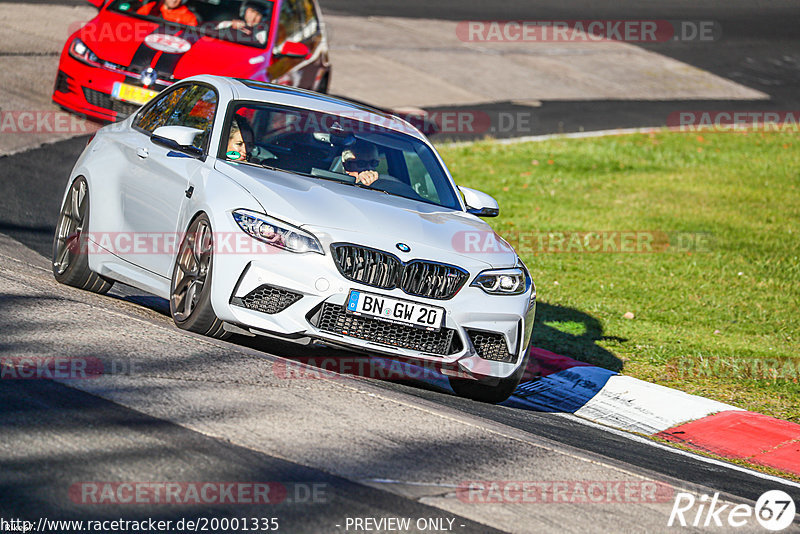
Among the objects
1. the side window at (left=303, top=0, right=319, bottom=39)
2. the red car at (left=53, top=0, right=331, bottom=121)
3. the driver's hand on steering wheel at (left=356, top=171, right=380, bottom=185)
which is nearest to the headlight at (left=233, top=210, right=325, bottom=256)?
the driver's hand on steering wheel at (left=356, top=171, right=380, bottom=185)

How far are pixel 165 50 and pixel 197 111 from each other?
5.47m

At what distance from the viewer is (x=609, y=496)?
5.26 meters

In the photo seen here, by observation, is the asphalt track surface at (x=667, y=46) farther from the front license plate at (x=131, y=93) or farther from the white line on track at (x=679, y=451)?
the white line on track at (x=679, y=451)

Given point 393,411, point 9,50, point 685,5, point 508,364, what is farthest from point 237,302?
point 685,5

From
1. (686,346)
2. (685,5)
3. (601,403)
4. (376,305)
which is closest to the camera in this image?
(376,305)

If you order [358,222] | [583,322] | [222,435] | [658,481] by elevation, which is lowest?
[583,322]

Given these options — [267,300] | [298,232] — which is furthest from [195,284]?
[298,232]

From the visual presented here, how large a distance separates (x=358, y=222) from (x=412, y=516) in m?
2.42

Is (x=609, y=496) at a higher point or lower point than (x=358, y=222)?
lower

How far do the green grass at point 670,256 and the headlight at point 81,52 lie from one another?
16.6 ft

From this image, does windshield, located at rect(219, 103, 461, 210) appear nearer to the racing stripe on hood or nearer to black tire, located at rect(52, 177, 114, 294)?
black tire, located at rect(52, 177, 114, 294)

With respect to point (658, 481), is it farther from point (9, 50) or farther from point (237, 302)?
point (9, 50)

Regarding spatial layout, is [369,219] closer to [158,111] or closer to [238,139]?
[238,139]

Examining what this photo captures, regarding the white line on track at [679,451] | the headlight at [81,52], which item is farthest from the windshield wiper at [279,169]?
the headlight at [81,52]
